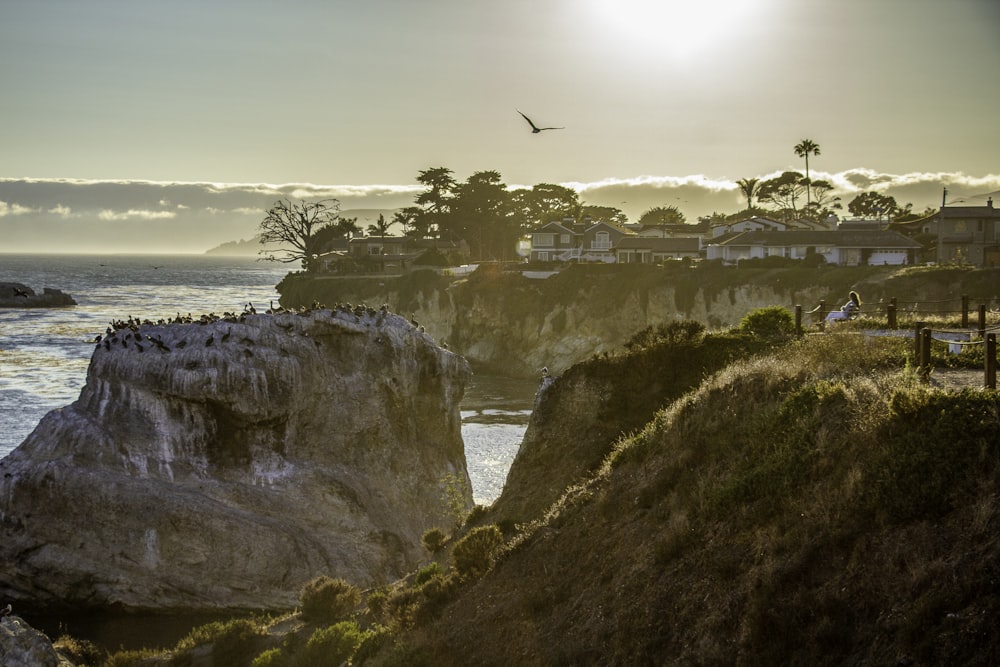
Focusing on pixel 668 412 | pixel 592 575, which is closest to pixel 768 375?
pixel 668 412

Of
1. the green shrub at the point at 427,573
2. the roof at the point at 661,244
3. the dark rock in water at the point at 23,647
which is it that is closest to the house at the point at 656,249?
the roof at the point at 661,244

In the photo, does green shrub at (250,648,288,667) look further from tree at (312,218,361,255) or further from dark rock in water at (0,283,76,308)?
dark rock in water at (0,283,76,308)

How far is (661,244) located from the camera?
360ft

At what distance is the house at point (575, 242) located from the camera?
112 m

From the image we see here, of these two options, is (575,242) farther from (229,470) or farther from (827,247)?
(229,470)

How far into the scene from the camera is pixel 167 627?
25.0 meters

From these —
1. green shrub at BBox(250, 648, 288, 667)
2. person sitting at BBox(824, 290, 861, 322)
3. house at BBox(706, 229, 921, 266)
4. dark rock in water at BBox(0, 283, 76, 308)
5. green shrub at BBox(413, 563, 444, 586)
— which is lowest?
green shrub at BBox(250, 648, 288, 667)

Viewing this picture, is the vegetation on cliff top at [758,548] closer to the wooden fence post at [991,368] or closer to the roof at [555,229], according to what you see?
the wooden fence post at [991,368]

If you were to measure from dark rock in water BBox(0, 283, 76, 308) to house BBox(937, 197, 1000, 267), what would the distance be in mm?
124361

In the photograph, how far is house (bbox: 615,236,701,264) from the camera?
353 feet

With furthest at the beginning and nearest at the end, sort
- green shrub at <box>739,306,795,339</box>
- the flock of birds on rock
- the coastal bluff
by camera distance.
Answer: the flock of birds on rock, green shrub at <box>739,306,795,339</box>, the coastal bluff

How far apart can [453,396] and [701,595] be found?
20032 mm

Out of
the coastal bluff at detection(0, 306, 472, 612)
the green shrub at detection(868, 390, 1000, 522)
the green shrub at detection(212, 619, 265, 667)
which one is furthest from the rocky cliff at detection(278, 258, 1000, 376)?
the green shrub at detection(212, 619, 265, 667)

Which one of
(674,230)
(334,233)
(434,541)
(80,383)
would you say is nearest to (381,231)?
(334,233)
